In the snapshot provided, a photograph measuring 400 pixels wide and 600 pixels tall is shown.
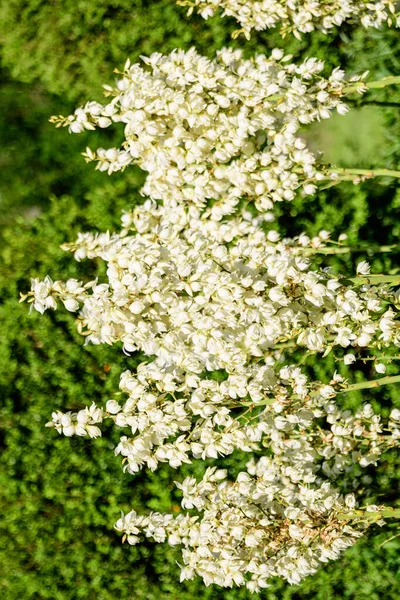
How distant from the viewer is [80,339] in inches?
164

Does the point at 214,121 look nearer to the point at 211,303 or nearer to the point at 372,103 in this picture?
the point at 211,303

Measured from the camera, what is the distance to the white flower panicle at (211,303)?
82.7 inches

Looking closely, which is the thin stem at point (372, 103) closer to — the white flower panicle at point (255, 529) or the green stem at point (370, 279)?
the green stem at point (370, 279)

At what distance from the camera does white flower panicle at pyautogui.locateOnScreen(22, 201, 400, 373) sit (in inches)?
82.7

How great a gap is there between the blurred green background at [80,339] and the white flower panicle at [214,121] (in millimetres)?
1649

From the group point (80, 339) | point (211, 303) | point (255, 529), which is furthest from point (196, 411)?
point (80, 339)

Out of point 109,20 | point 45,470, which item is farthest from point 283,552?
point 109,20

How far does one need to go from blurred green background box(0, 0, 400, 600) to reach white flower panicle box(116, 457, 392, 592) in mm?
1443

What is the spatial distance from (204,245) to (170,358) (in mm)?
424

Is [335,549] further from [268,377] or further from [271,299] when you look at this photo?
[271,299]

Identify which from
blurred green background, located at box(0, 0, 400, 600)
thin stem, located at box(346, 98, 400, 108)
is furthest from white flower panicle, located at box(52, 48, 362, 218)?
thin stem, located at box(346, 98, 400, 108)

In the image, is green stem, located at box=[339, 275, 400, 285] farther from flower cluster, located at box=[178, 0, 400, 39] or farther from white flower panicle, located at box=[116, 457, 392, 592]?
flower cluster, located at box=[178, 0, 400, 39]

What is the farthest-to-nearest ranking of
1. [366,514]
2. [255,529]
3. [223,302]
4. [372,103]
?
1. [372,103]
2. [366,514]
3. [255,529]
4. [223,302]

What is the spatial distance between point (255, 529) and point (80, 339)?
2.10 meters
